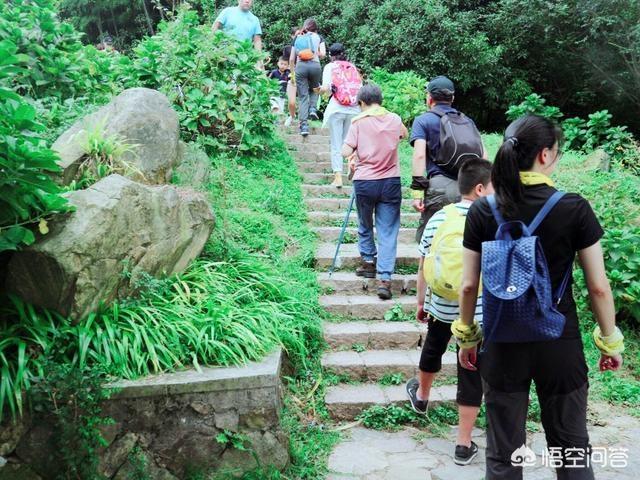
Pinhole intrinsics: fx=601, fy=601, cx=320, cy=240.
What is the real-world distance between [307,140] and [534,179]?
25.2 ft

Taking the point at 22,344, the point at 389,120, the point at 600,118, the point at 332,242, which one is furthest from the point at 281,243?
the point at 600,118

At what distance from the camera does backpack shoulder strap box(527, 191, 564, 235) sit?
2.42 metres

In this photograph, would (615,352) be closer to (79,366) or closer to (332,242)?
(79,366)

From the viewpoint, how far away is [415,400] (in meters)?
4.34

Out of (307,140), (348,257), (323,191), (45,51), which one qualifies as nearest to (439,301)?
(348,257)

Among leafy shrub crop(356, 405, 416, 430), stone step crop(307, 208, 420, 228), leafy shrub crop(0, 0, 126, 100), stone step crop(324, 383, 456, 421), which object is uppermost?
leafy shrub crop(0, 0, 126, 100)

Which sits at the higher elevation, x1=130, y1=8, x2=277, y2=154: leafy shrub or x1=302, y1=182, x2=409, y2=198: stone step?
x1=130, y1=8, x2=277, y2=154: leafy shrub

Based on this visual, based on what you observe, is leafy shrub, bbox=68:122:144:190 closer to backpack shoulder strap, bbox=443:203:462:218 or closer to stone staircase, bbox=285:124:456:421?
stone staircase, bbox=285:124:456:421

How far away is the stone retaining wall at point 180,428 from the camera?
3.42 meters

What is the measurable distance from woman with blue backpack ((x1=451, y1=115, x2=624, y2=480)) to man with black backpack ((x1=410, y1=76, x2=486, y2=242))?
223 centimetres

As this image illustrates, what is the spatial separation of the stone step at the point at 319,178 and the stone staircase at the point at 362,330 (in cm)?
106

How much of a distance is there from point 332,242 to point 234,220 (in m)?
1.35

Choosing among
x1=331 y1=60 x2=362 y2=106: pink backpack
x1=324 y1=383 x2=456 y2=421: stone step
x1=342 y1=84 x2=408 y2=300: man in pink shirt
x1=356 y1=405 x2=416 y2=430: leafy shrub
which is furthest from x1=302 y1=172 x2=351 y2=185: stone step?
x1=356 y1=405 x2=416 y2=430: leafy shrub

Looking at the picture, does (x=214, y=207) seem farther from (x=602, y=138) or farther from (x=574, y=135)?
(x=602, y=138)
